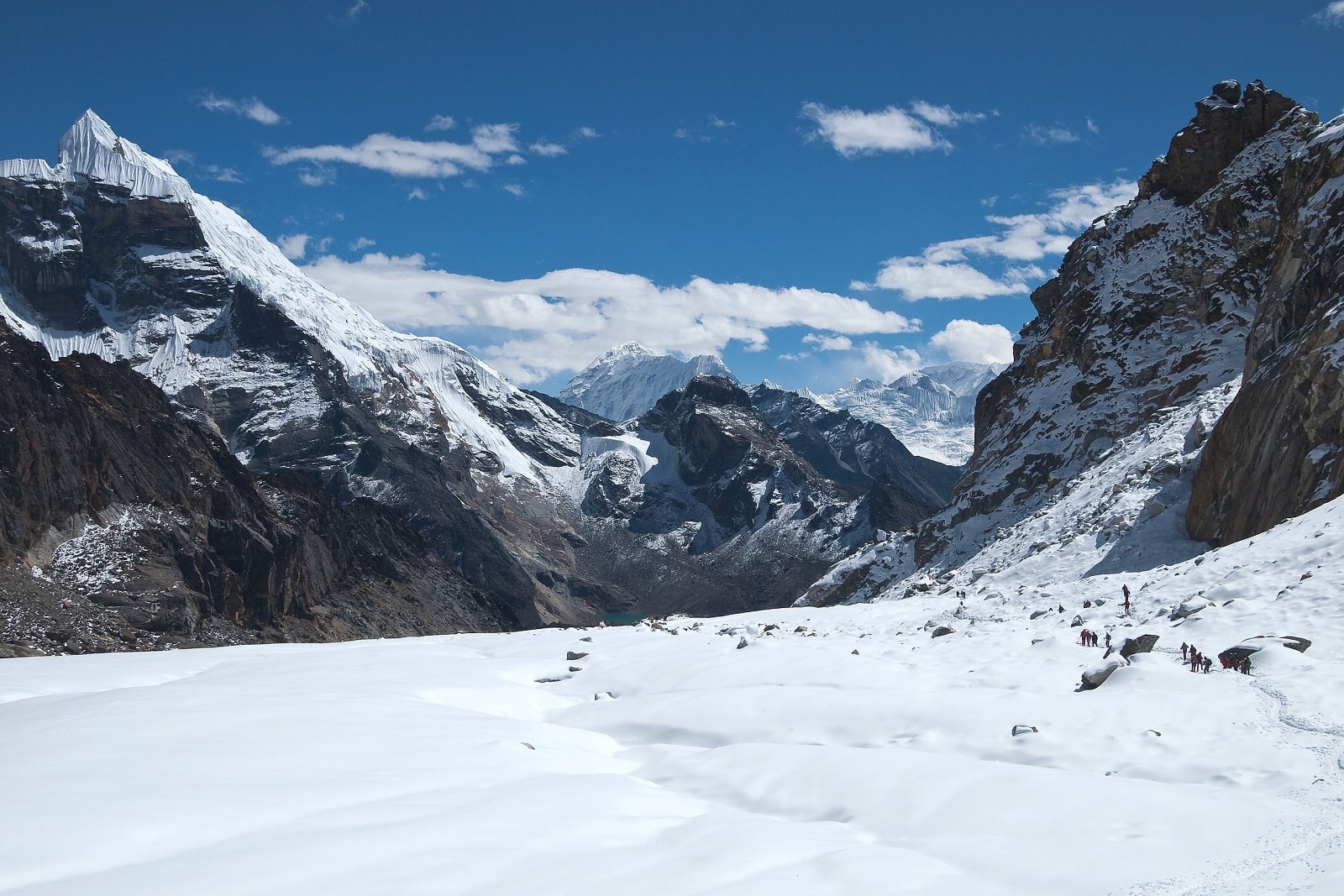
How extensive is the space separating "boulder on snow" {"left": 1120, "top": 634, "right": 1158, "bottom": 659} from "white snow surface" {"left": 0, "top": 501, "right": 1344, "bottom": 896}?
0.69 metres

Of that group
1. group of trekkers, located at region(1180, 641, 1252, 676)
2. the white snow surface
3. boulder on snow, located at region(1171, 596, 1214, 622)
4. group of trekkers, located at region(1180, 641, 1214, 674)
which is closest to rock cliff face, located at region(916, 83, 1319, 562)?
boulder on snow, located at region(1171, 596, 1214, 622)

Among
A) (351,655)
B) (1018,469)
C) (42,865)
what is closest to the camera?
(42,865)

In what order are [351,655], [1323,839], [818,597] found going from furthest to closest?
[818,597], [351,655], [1323,839]

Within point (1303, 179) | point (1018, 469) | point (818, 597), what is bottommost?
point (818, 597)

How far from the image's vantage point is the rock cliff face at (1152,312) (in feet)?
195

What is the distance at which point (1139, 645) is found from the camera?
17031 millimetres

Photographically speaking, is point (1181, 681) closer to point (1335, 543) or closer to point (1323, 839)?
point (1323, 839)

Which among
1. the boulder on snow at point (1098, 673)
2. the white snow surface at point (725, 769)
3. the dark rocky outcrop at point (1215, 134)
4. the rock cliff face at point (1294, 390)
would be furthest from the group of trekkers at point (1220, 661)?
the dark rocky outcrop at point (1215, 134)

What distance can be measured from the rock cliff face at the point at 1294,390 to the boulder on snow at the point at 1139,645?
13.8 metres

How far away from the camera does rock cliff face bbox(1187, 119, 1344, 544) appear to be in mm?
29516

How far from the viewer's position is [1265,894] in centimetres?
789

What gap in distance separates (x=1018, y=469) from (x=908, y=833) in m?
64.2

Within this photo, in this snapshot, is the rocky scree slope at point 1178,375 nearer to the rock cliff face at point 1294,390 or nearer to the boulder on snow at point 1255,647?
the rock cliff face at point 1294,390

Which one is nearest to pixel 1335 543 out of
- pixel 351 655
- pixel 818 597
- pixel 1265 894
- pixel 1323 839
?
pixel 1323 839
